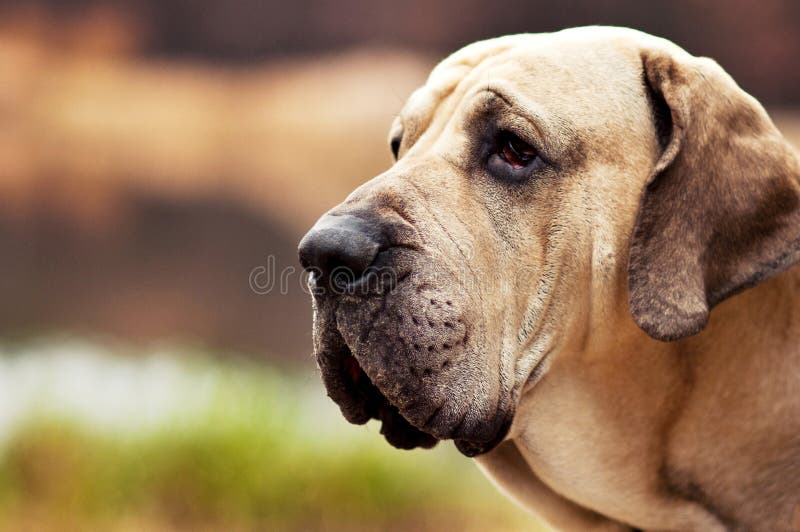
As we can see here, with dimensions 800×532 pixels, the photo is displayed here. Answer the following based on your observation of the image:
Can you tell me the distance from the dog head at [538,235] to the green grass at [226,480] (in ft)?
10.4

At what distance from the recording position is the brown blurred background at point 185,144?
977cm

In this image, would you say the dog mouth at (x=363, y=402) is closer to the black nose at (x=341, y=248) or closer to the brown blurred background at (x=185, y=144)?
the black nose at (x=341, y=248)

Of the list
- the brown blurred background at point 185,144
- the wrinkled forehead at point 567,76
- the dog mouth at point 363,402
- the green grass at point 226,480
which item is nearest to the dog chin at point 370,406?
the dog mouth at point 363,402

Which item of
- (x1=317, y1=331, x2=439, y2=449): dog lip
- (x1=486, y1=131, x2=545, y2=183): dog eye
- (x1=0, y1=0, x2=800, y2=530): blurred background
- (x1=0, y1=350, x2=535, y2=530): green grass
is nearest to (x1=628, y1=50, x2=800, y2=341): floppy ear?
(x1=486, y1=131, x2=545, y2=183): dog eye

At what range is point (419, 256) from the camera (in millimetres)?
2301

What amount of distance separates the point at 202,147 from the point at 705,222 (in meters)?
8.99

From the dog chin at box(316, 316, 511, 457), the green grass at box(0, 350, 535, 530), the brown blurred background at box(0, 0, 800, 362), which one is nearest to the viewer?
the dog chin at box(316, 316, 511, 457)

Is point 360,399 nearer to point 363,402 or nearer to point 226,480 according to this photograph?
point 363,402

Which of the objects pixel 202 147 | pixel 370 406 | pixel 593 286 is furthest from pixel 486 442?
pixel 202 147

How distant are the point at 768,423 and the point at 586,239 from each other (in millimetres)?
665

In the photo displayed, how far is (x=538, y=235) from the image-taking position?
2.43 meters

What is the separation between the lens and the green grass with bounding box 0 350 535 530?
5.44 metres

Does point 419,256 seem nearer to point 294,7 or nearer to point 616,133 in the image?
point 616,133

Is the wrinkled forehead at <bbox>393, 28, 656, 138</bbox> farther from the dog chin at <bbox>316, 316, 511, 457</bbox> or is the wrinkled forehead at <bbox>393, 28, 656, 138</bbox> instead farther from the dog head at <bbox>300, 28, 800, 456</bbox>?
the dog chin at <bbox>316, 316, 511, 457</bbox>
